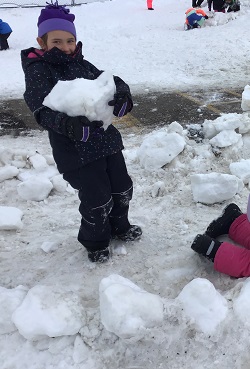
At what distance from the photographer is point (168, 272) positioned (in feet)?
9.39

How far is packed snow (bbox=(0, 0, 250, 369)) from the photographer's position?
221 cm

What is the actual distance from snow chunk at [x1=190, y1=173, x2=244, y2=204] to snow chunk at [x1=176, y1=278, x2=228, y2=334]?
148 cm

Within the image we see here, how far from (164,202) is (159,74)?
6237 millimetres

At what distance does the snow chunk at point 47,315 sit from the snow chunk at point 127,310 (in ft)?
0.55

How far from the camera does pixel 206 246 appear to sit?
2820mm

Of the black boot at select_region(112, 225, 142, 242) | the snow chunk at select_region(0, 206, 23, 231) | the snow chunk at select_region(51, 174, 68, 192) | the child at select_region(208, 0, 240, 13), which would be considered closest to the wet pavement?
the snow chunk at select_region(51, 174, 68, 192)

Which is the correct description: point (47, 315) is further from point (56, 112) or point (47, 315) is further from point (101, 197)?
point (56, 112)

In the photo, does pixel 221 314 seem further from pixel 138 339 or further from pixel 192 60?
pixel 192 60

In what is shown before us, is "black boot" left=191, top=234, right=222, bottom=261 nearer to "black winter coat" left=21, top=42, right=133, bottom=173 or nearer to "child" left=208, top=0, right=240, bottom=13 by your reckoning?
"black winter coat" left=21, top=42, right=133, bottom=173

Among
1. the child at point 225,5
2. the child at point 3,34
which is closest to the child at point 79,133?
the child at point 3,34

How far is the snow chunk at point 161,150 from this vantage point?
4324 mm

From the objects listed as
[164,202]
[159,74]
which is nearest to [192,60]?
[159,74]

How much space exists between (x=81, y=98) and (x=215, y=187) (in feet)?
5.71

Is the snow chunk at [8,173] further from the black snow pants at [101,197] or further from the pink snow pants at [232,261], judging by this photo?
the pink snow pants at [232,261]
